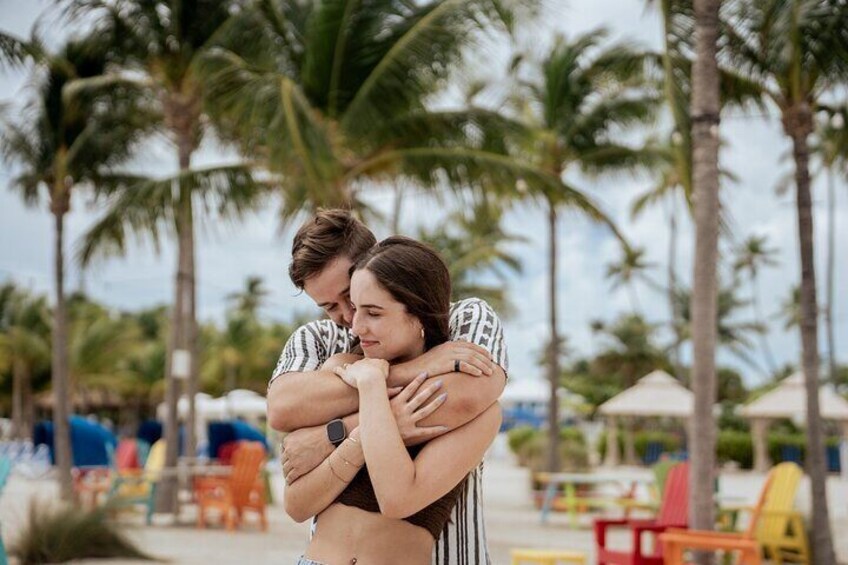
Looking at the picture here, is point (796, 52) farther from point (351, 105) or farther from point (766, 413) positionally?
point (766, 413)

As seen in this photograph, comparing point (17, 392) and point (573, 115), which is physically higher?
point (573, 115)

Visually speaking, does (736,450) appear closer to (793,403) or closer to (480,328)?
(793,403)

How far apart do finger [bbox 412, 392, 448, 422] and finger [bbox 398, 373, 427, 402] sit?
1.4 inches

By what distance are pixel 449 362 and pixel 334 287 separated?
0.39 metres

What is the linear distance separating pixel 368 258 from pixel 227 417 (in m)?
41.1

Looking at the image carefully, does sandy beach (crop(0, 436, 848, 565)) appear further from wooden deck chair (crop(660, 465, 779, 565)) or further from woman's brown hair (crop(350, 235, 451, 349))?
woman's brown hair (crop(350, 235, 451, 349))

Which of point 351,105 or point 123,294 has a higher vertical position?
point 123,294

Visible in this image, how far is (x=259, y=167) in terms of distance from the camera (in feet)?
45.4

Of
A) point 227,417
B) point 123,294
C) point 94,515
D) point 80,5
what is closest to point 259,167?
point 80,5

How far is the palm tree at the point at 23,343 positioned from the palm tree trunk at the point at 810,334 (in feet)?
136

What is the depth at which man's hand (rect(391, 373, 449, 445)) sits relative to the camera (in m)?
1.99

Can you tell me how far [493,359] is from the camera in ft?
6.95

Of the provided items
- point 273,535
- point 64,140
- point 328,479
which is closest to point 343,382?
point 328,479

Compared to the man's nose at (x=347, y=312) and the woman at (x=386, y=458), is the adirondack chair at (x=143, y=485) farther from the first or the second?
the woman at (x=386, y=458)
